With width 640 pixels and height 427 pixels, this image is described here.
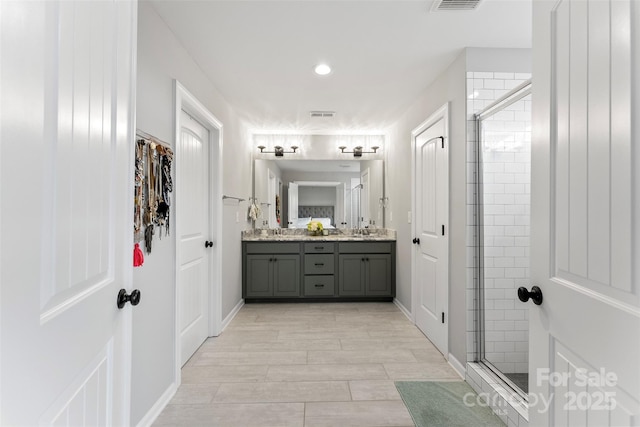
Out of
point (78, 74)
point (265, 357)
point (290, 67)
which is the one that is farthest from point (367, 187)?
point (78, 74)

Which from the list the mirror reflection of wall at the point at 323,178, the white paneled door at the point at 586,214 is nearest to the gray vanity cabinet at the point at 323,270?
the mirror reflection of wall at the point at 323,178

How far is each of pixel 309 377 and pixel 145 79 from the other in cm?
217

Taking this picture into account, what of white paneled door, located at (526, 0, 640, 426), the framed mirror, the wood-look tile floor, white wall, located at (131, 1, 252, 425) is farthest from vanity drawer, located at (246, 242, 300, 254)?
white paneled door, located at (526, 0, 640, 426)

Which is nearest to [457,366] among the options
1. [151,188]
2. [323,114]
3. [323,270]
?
[323,270]

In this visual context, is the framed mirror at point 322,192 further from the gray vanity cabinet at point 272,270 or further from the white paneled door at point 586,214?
the white paneled door at point 586,214

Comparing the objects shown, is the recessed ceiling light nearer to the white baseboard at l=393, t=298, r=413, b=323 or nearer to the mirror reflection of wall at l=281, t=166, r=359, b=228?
the mirror reflection of wall at l=281, t=166, r=359, b=228

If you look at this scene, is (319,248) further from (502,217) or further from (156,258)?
(156,258)

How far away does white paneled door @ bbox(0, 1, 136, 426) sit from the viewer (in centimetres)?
59

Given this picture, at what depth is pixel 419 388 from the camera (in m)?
2.28

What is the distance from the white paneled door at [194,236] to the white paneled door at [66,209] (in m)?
1.50

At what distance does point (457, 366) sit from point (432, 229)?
1.14 m

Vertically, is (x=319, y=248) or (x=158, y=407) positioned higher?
(x=319, y=248)

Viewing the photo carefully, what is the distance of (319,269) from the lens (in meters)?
4.48

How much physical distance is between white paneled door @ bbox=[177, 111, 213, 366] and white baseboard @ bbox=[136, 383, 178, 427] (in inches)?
15.7
